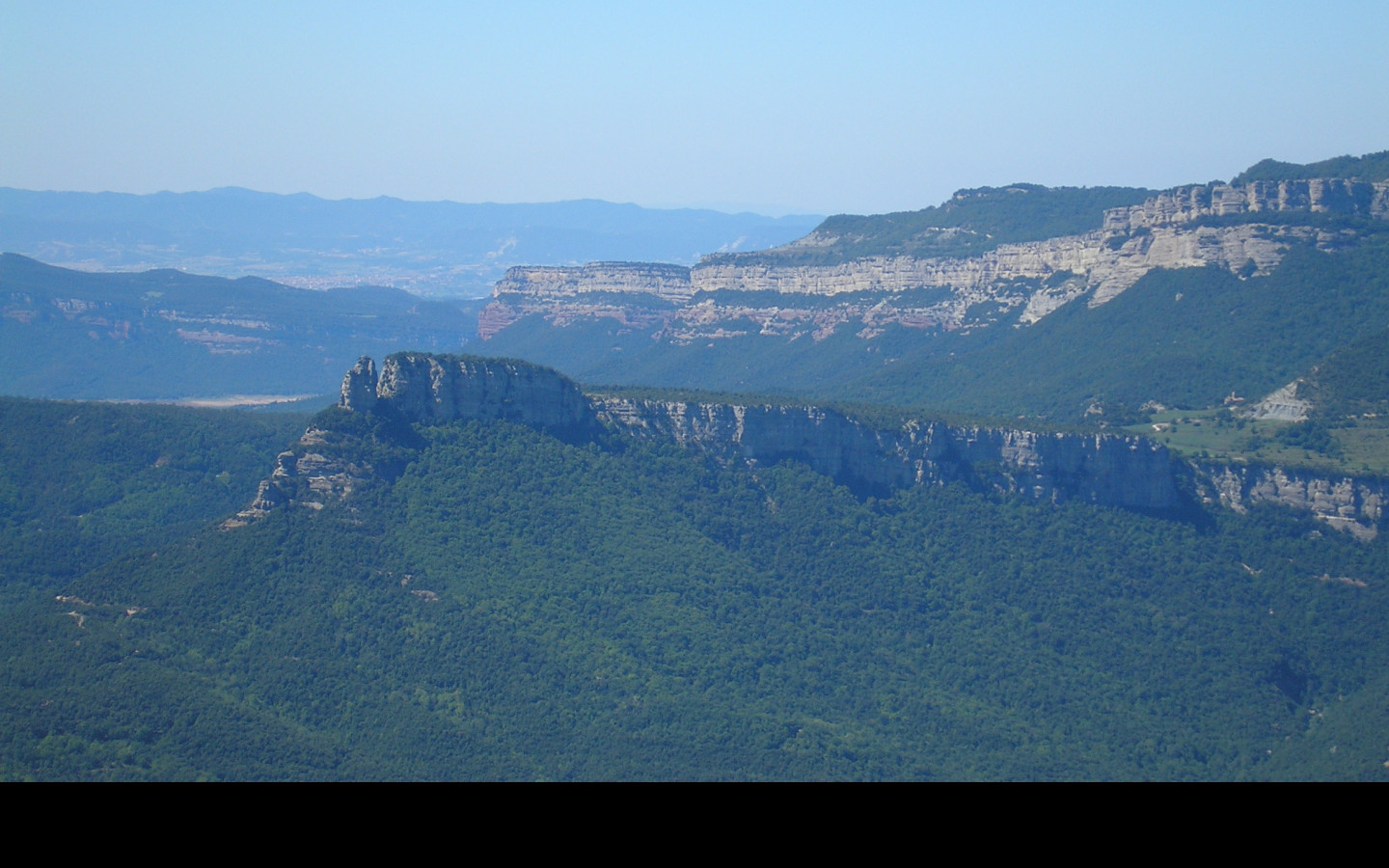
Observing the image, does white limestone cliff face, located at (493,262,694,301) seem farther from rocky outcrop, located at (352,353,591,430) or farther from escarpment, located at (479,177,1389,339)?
rocky outcrop, located at (352,353,591,430)

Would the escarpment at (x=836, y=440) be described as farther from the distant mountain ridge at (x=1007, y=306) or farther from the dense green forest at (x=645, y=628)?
the distant mountain ridge at (x=1007, y=306)

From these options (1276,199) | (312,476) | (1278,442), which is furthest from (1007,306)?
(312,476)

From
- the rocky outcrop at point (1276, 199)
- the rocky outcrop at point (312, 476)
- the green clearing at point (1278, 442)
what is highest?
the rocky outcrop at point (1276, 199)

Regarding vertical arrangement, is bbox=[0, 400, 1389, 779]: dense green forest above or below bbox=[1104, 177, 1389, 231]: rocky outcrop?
below

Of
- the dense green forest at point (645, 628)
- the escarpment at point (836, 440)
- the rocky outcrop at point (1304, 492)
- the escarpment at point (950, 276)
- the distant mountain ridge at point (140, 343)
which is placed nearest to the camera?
the dense green forest at point (645, 628)

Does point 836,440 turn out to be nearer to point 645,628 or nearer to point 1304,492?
point 645,628

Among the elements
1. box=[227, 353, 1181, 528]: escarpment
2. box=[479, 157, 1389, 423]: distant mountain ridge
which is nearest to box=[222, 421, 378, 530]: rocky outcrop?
box=[227, 353, 1181, 528]: escarpment

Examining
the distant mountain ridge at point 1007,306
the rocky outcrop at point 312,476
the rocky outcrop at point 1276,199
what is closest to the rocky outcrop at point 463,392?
the rocky outcrop at point 312,476
